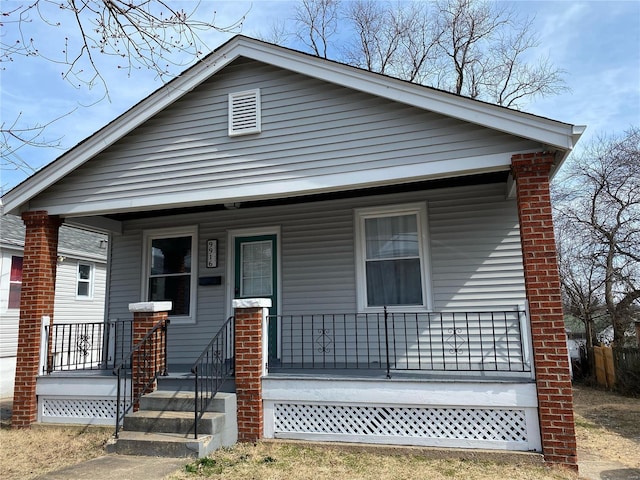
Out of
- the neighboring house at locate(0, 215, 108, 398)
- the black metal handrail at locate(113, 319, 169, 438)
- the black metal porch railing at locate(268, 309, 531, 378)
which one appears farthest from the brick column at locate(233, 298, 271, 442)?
the neighboring house at locate(0, 215, 108, 398)

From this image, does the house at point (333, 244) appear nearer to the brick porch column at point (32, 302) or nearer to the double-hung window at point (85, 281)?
the brick porch column at point (32, 302)

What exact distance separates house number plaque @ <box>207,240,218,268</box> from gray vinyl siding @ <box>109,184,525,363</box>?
0.07 m

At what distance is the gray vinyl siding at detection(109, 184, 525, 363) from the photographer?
23.9 ft

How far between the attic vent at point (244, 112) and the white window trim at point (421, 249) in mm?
2283

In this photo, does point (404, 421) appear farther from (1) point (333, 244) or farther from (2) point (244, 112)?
(2) point (244, 112)

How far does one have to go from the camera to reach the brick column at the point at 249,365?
5949 millimetres

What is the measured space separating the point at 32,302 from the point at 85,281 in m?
8.07

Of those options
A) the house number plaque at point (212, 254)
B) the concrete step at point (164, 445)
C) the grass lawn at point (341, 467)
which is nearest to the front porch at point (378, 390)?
the grass lawn at point (341, 467)

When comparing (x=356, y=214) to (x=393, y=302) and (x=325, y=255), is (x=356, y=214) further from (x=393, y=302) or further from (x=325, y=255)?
(x=393, y=302)

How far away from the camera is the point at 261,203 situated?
844cm

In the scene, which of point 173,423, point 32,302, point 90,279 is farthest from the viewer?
point 90,279

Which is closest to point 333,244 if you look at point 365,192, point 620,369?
point 365,192

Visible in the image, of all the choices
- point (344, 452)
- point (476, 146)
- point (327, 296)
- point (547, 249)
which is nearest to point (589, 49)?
point (476, 146)

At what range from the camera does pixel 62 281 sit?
13984mm
